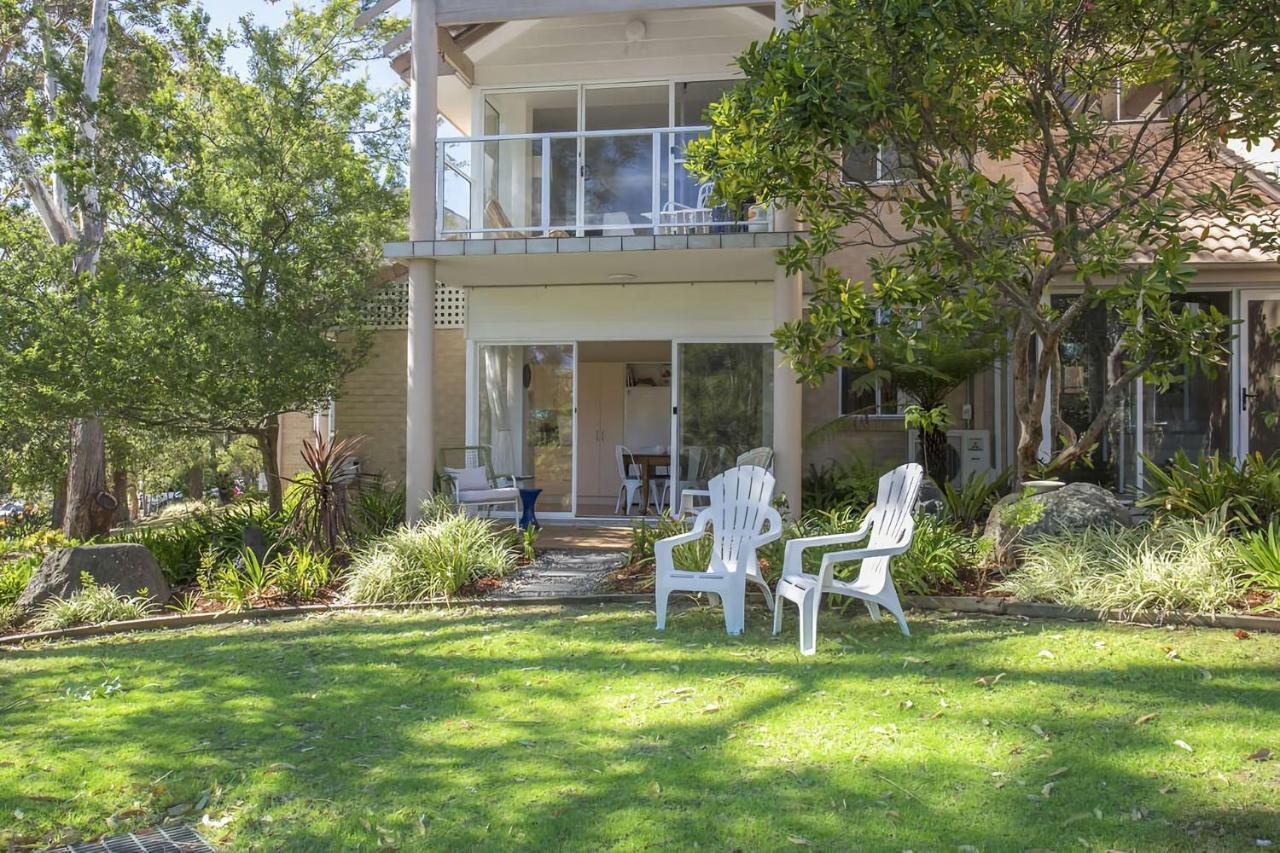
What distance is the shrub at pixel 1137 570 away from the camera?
6469 mm

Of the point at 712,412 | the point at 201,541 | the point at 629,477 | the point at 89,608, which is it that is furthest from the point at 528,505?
the point at 89,608

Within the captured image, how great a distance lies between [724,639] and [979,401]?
700cm

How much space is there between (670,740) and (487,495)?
6551 millimetres

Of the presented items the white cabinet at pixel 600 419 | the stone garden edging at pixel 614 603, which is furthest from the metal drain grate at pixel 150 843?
the white cabinet at pixel 600 419

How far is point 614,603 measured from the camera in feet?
25.7

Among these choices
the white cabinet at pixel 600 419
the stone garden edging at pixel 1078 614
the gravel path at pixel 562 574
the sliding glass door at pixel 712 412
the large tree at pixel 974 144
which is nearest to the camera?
the stone garden edging at pixel 1078 614

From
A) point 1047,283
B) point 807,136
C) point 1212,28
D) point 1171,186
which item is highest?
point 1212,28

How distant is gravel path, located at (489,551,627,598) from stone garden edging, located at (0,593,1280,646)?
0.27 meters

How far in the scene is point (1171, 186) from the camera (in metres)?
6.91

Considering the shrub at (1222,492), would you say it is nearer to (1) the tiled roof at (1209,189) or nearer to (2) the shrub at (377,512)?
(1) the tiled roof at (1209,189)

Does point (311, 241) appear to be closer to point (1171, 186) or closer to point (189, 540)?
point (189, 540)

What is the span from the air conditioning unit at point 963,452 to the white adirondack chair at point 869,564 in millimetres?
5020

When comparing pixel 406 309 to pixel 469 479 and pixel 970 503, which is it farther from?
pixel 970 503

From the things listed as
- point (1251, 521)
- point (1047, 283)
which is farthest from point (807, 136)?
point (1251, 521)
